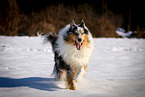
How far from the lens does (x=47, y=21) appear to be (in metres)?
22.7

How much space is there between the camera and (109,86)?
3234 millimetres

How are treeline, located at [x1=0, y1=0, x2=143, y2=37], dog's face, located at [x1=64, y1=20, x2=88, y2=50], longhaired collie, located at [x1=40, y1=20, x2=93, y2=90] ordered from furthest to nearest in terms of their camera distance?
treeline, located at [x1=0, y1=0, x2=143, y2=37]
longhaired collie, located at [x1=40, y1=20, x2=93, y2=90]
dog's face, located at [x1=64, y1=20, x2=88, y2=50]

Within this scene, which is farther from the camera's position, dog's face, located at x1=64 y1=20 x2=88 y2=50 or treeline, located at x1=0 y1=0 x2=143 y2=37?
treeline, located at x1=0 y1=0 x2=143 y2=37

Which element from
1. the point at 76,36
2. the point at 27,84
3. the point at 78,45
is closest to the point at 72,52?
the point at 78,45

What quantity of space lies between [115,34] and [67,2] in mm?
9221

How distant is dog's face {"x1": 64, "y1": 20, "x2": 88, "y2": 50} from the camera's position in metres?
2.96

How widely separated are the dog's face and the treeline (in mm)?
14783

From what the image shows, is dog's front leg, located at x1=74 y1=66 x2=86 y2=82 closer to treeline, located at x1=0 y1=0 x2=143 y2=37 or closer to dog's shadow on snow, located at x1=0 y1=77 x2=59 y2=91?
dog's shadow on snow, located at x1=0 y1=77 x2=59 y2=91

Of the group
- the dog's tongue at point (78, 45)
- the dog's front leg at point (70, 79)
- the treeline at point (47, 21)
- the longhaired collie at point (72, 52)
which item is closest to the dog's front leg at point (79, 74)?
the longhaired collie at point (72, 52)

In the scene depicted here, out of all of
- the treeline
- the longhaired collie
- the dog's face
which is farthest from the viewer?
the treeline

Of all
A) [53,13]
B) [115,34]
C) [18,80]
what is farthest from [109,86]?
[53,13]

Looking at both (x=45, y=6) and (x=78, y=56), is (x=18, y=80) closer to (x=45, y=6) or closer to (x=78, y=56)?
(x=78, y=56)

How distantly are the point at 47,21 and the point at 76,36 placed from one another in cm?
2045

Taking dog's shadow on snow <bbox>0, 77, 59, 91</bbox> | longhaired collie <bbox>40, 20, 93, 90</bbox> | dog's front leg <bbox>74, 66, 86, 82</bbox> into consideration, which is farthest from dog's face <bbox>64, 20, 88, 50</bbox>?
dog's shadow on snow <bbox>0, 77, 59, 91</bbox>
